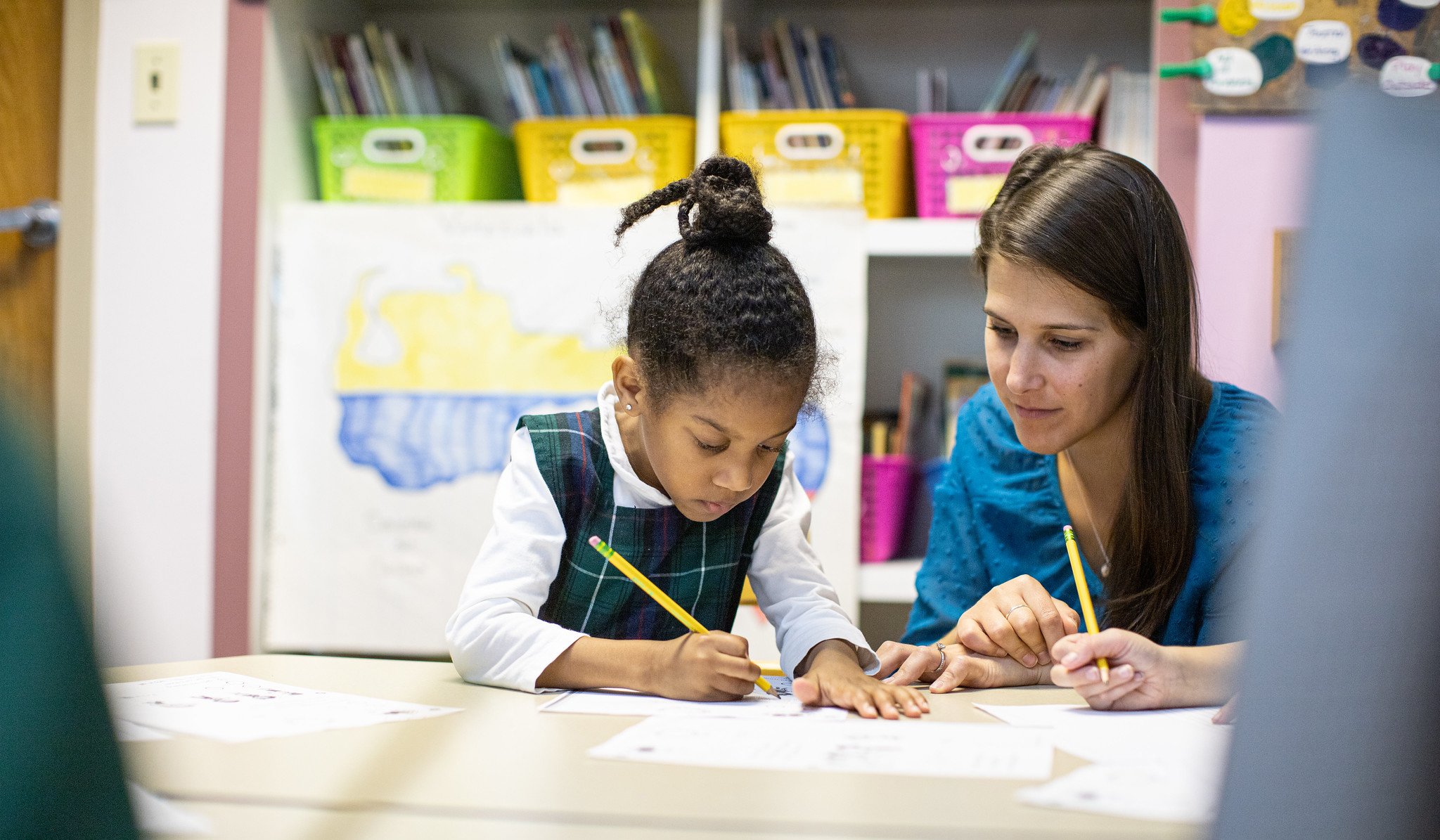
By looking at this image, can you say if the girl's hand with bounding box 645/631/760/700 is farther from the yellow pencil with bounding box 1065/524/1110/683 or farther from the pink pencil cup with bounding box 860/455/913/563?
the pink pencil cup with bounding box 860/455/913/563

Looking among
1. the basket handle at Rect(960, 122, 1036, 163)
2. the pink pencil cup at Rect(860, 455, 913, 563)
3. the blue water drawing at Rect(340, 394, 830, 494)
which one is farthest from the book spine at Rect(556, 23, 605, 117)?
the pink pencil cup at Rect(860, 455, 913, 563)

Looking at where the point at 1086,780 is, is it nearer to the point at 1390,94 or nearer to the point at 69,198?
the point at 1390,94

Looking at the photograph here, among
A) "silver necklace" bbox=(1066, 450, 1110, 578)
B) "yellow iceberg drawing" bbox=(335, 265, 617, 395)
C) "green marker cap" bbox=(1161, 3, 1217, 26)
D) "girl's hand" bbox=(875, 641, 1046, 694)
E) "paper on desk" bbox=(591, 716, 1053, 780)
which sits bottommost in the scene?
"girl's hand" bbox=(875, 641, 1046, 694)

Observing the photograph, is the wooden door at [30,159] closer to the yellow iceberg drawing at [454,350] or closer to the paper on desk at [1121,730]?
the yellow iceberg drawing at [454,350]

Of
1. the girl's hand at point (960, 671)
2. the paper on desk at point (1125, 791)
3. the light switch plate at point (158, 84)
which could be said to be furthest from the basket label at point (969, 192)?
the paper on desk at point (1125, 791)

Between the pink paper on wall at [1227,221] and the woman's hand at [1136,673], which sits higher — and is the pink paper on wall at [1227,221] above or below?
above

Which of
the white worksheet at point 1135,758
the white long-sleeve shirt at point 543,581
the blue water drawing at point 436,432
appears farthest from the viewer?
the blue water drawing at point 436,432

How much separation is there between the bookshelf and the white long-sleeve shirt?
856 millimetres

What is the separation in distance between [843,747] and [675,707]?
168 mm

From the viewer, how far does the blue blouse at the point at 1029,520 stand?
105 cm

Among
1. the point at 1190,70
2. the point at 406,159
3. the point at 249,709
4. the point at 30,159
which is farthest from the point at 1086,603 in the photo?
the point at 30,159

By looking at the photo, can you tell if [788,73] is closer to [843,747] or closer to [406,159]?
[406,159]

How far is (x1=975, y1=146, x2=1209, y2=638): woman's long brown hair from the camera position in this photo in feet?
3.45

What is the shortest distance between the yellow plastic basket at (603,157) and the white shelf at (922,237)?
34 centimetres
